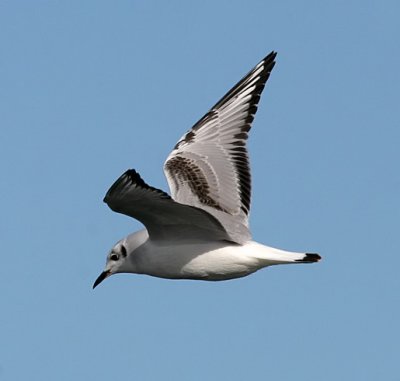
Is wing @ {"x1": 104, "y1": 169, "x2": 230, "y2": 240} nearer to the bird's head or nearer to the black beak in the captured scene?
the bird's head

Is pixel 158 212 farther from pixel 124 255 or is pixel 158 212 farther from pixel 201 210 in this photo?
pixel 124 255

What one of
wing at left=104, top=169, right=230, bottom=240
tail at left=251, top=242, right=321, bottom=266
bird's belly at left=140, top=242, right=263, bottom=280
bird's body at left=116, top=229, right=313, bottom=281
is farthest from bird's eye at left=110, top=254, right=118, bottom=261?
tail at left=251, top=242, right=321, bottom=266

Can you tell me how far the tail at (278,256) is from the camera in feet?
38.0

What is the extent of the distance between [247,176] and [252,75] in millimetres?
1913

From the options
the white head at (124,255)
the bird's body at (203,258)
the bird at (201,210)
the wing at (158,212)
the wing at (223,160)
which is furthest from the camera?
the wing at (223,160)

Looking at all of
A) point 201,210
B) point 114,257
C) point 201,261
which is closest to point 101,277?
point 114,257

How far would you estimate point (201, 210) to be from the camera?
11.2 metres

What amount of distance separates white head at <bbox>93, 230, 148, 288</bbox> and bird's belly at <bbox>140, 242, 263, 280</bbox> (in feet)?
0.97

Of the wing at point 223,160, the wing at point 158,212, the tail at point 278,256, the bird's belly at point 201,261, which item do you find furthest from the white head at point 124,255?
the tail at point 278,256

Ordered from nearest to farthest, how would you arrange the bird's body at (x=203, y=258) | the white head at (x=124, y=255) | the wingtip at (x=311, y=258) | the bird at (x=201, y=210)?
the bird at (x=201, y=210) < the wingtip at (x=311, y=258) < the bird's body at (x=203, y=258) < the white head at (x=124, y=255)

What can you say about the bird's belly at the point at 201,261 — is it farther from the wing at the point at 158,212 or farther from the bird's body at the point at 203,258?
the wing at the point at 158,212

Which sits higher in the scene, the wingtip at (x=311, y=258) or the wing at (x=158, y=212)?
the wing at (x=158, y=212)

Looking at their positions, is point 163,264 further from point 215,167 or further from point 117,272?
point 215,167

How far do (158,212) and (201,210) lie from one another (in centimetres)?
54
